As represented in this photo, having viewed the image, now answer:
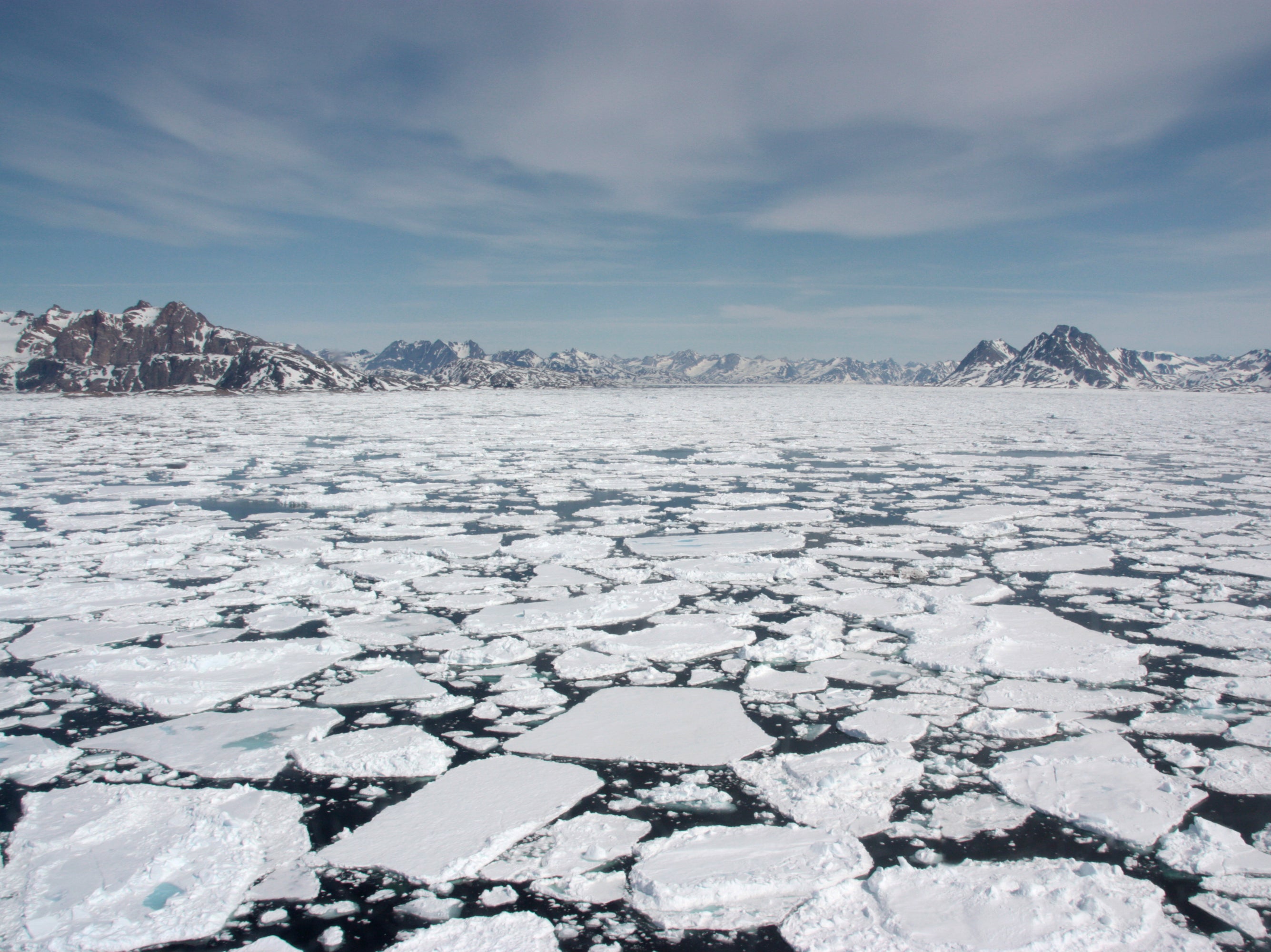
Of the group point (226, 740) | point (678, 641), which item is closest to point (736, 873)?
point (678, 641)

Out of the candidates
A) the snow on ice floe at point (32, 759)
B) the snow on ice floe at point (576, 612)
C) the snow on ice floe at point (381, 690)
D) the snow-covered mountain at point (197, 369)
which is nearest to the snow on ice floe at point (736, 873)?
the snow on ice floe at point (381, 690)

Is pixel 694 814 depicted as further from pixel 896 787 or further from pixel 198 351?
pixel 198 351

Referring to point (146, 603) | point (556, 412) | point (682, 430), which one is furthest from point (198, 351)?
point (146, 603)

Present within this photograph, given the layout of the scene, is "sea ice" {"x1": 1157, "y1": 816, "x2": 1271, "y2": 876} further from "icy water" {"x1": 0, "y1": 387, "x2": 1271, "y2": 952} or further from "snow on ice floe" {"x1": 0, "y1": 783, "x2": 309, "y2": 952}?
"snow on ice floe" {"x1": 0, "y1": 783, "x2": 309, "y2": 952}

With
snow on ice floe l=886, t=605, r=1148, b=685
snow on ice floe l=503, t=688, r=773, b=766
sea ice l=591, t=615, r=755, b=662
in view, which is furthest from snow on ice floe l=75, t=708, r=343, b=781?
snow on ice floe l=886, t=605, r=1148, b=685

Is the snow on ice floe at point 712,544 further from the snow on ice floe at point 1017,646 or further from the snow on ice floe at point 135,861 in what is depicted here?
the snow on ice floe at point 135,861
